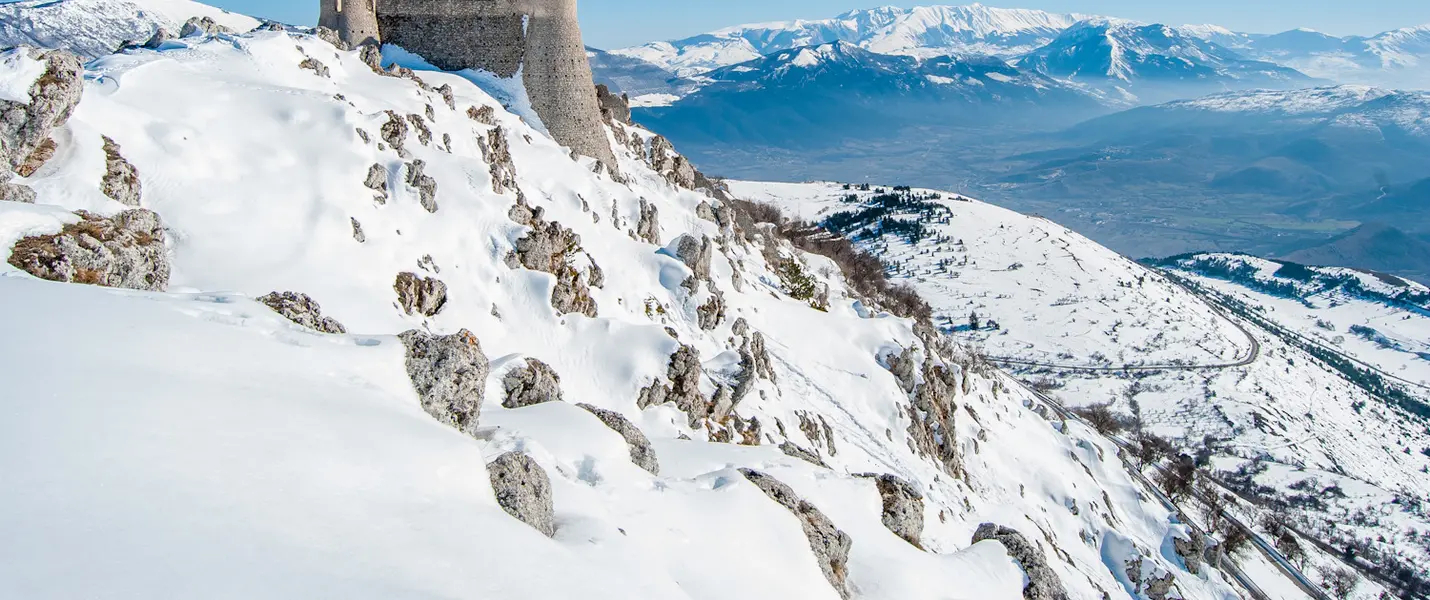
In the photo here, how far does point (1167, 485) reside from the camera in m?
57.0

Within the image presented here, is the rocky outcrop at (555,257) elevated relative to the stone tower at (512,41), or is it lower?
lower

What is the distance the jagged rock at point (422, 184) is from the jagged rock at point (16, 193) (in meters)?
10.0

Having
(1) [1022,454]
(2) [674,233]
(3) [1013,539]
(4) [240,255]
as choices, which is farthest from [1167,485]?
(4) [240,255]

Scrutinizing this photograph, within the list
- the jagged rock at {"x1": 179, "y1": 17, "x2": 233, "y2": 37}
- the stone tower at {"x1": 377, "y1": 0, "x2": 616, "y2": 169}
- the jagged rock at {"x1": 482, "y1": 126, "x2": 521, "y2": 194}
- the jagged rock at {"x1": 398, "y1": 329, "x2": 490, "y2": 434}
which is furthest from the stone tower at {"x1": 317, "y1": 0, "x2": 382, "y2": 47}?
the jagged rock at {"x1": 398, "y1": 329, "x2": 490, "y2": 434}

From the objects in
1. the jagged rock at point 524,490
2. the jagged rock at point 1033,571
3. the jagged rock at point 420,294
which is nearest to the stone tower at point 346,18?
the jagged rock at point 420,294

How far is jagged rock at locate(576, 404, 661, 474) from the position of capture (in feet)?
43.2

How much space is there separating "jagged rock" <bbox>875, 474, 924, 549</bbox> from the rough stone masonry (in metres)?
24.3

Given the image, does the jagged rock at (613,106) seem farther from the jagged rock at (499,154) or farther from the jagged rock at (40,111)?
the jagged rock at (40,111)

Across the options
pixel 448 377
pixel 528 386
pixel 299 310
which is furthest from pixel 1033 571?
pixel 299 310

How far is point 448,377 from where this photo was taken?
1121 cm

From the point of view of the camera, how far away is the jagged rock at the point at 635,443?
1318 centimetres

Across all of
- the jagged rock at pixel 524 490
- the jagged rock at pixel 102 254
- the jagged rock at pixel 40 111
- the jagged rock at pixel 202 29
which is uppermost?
the jagged rock at pixel 202 29

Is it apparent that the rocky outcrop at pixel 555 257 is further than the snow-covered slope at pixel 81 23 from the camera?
No

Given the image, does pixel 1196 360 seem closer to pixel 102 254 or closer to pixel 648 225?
pixel 648 225
